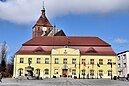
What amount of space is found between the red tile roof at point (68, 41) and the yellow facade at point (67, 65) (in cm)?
410

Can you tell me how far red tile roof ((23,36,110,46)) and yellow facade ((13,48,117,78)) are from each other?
4.10 meters

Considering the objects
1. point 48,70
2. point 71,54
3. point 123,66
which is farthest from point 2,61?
A: point 123,66

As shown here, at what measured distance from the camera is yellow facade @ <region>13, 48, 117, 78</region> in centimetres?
6781

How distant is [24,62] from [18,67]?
2087 millimetres

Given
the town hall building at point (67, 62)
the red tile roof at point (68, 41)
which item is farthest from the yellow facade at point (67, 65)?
the red tile roof at point (68, 41)

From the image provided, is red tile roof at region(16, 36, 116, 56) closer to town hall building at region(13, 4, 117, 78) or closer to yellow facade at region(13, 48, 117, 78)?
town hall building at region(13, 4, 117, 78)

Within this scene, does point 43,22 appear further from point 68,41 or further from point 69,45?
point 69,45

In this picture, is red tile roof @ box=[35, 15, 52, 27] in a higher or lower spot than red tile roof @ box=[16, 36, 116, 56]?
higher

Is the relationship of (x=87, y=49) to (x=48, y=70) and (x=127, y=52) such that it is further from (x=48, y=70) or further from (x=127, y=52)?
(x=127, y=52)

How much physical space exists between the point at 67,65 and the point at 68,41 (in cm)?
808

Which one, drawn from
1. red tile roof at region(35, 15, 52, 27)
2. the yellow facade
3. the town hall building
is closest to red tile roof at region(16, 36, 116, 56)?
the town hall building

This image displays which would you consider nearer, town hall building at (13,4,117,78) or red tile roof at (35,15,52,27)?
town hall building at (13,4,117,78)

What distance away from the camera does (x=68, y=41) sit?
72.8 meters

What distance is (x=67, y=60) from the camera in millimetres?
68250
